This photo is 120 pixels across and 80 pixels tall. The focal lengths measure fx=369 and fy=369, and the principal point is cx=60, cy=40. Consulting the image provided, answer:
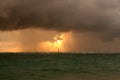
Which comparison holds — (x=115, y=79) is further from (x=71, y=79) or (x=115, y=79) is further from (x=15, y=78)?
(x=15, y=78)

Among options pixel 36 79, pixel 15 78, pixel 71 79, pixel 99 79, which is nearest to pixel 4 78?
pixel 15 78

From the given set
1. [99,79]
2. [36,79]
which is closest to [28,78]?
[36,79]

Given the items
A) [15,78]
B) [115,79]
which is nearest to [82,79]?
[115,79]

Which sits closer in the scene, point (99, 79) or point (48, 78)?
point (99, 79)

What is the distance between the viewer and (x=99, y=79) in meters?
56.1

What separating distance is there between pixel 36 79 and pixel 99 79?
9.67m

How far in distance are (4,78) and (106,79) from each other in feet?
53.2

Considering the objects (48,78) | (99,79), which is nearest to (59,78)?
(48,78)

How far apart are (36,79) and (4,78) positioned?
5607 millimetres

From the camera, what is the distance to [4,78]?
58875mm

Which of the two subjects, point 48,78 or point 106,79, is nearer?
point 106,79

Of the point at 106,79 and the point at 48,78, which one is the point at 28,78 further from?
the point at 106,79

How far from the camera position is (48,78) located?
59781mm

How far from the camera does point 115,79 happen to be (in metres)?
54.8
